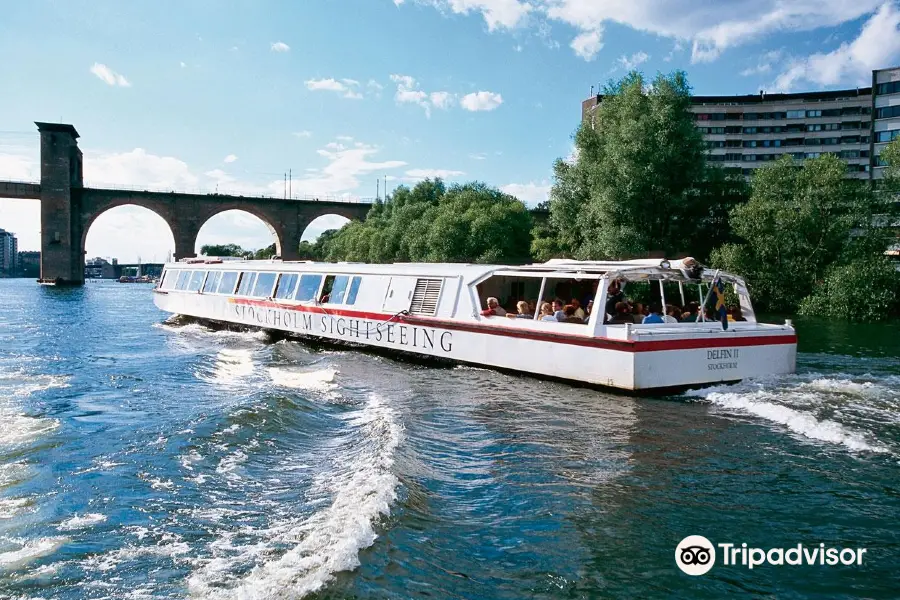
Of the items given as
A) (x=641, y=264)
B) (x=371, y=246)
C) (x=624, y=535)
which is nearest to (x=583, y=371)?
(x=641, y=264)

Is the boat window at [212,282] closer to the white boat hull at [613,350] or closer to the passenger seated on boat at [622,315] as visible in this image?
the white boat hull at [613,350]

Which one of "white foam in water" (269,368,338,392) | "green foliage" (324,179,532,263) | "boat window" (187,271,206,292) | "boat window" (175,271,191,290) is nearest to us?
"white foam in water" (269,368,338,392)

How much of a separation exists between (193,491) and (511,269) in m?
10.0

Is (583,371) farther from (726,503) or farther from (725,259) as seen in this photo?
(725,259)

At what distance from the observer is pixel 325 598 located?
5.00m

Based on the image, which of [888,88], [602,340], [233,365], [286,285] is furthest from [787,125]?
[233,365]

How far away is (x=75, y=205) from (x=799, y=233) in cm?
8156

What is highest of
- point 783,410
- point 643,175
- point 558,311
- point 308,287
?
point 643,175

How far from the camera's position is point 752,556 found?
5.82m

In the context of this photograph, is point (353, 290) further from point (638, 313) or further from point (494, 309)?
point (638, 313)

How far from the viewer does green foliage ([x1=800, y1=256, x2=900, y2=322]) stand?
32.6 metres

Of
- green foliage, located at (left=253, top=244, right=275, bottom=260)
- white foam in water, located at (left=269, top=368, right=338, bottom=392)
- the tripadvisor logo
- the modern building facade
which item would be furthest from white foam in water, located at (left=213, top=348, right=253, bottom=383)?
green foliage, located at (left=253, top=244, right=275, bottom=260)

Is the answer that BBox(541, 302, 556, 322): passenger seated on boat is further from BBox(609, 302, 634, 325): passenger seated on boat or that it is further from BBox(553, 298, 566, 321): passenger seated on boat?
BBox(609, 302, 634, 325): passenger seated on boat

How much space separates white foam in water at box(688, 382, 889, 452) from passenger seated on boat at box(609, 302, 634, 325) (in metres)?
2.35
